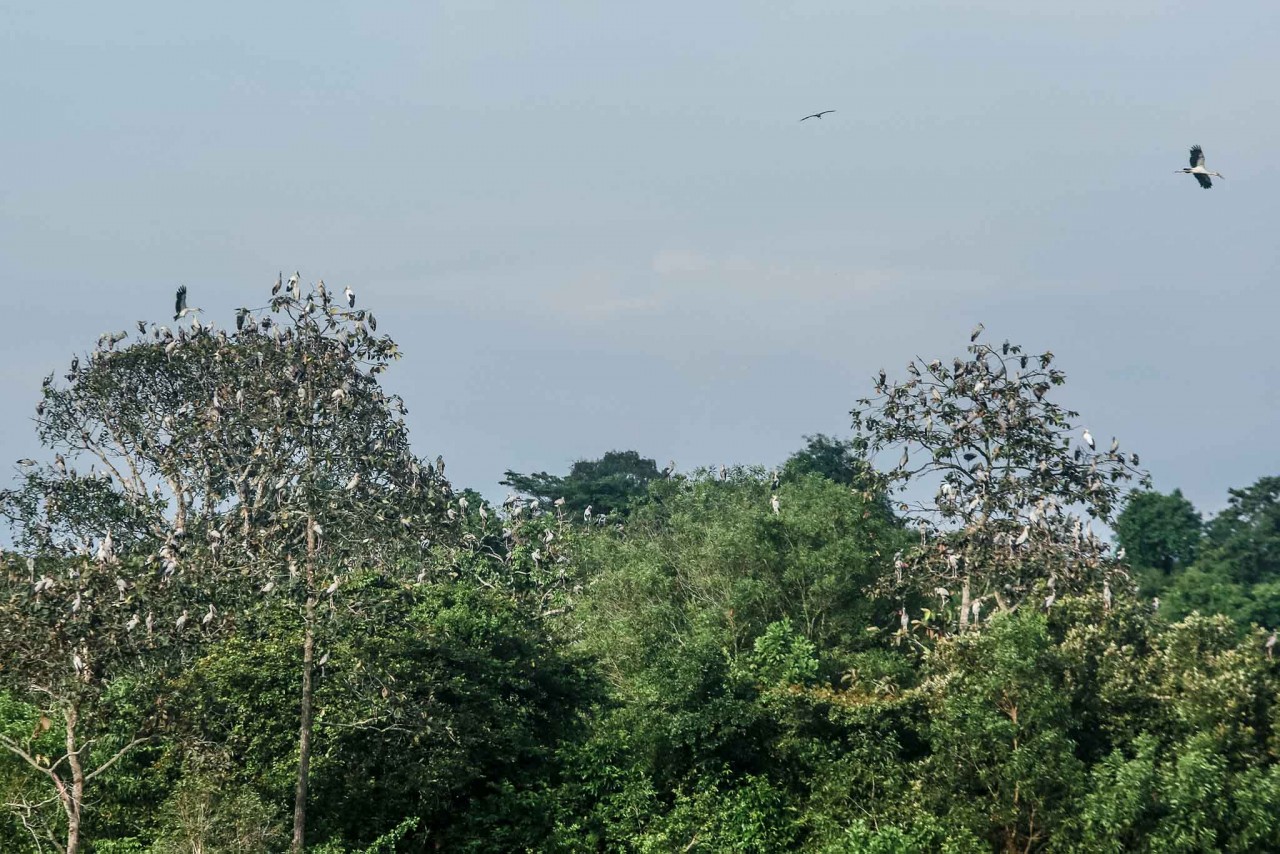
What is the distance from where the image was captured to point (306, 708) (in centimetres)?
2358

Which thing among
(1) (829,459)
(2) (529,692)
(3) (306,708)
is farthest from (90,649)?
(1) (829,459)

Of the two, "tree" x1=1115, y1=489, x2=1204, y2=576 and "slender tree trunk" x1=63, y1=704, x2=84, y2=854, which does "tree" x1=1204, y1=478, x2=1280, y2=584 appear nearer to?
"tree" x1=1115, y1=489, x2=1204, y2=576

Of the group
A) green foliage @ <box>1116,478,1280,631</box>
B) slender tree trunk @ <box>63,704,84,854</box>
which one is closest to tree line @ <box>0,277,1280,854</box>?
slender tree trunk @ <box>63,704,84,854</box>

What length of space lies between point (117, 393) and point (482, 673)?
683 inches

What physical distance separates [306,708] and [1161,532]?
4167 cm

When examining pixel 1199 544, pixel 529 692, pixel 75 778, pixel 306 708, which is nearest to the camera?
pixel 75 778

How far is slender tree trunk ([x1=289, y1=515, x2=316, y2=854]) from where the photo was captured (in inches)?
925

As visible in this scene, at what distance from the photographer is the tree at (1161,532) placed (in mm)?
57625

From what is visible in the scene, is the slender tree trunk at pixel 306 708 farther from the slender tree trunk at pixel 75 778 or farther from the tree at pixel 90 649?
the slender tree trunk at pixel 75 778

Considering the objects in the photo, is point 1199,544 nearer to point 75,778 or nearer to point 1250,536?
point 1250,536

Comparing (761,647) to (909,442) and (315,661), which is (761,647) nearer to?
(909,442)

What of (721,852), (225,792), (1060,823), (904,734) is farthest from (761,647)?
(225,792)

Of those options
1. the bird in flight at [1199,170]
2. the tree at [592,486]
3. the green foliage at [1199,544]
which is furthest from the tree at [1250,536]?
the bird in flight at [1199,170]

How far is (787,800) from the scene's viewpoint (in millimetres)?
26047
